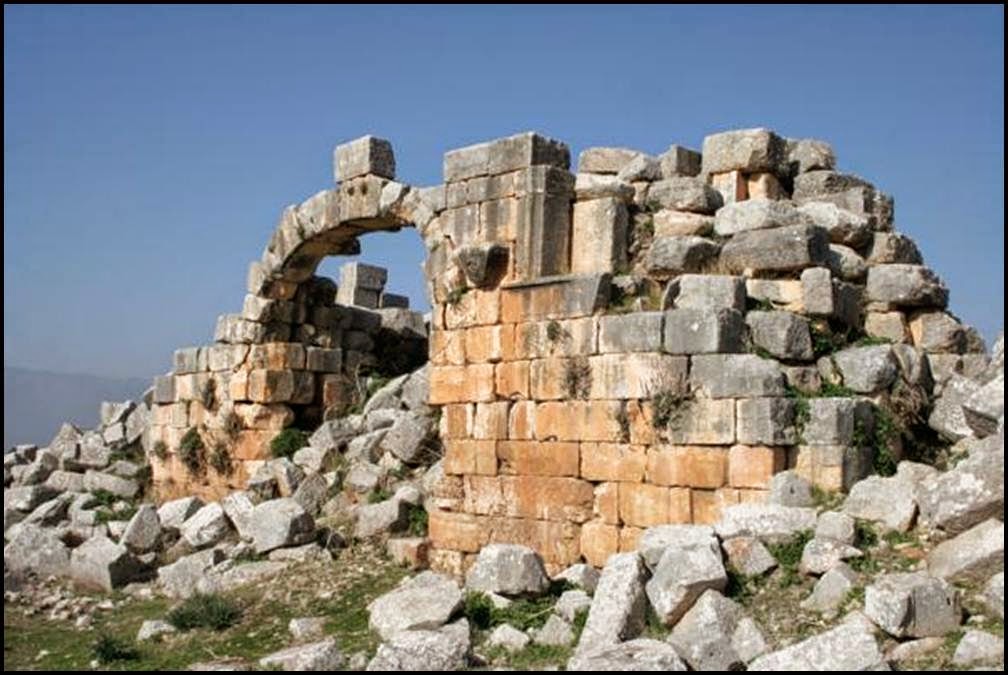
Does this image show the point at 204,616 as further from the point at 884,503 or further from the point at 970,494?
the point at 970,494

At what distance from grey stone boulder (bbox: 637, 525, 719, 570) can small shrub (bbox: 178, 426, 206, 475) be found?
31.0 ft

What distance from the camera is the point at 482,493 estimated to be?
1123 cm

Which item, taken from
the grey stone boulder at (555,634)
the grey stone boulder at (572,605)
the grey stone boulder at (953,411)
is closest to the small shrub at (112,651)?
the grey stone boulder at (555,634)

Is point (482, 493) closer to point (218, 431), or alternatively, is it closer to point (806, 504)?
point (806, 504)

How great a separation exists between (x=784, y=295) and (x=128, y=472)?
36.3 ft

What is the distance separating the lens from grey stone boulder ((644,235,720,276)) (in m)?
10.3

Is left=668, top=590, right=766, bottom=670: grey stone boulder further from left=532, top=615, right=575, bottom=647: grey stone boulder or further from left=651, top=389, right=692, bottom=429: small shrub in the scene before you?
left=651, top=389, right=692, bottom=429: small shrub

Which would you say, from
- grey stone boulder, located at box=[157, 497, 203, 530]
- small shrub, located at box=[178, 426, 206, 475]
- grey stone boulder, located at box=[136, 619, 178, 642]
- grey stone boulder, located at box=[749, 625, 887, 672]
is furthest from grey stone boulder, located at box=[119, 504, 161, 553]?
grey stone boulder, located at box=[749, 625, 887, 672]

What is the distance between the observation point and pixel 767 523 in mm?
8281

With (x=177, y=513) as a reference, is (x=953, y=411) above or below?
above

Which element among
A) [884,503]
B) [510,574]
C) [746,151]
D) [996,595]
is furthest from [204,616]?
[746,151]

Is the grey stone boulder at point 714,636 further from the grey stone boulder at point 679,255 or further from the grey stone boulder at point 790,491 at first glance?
the grey stone boulder at point 679,255

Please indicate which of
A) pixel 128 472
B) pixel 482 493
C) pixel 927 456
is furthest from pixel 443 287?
pixel 128 472

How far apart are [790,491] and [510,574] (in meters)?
2.23
